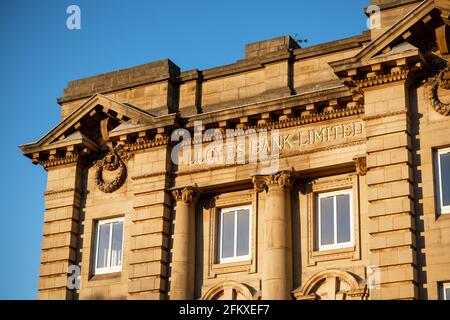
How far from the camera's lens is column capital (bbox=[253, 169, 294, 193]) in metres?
35.5

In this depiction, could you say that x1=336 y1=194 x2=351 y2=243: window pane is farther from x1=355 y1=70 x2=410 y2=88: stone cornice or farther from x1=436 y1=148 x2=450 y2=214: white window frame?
x1=355 y1=70 x2=410 y2=88: stone cornice

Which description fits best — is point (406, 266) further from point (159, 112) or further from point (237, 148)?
point (159, 112)

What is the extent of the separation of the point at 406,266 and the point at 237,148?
823cm

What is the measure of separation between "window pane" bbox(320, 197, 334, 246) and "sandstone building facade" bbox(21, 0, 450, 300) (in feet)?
0.23

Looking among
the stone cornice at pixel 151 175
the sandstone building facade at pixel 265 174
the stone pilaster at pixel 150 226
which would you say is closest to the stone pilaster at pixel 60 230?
the sandstone building facade at pixel 265 174

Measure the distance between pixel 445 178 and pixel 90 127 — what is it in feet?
46.2

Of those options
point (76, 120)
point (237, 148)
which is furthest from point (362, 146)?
point (76, 120)

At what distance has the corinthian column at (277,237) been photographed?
34.4m

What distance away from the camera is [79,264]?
3869cm

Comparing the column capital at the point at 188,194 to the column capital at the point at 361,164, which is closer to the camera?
the column capital at the point at 361,164

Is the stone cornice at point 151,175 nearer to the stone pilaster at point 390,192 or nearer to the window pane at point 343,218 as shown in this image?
the window pane at point 343,218

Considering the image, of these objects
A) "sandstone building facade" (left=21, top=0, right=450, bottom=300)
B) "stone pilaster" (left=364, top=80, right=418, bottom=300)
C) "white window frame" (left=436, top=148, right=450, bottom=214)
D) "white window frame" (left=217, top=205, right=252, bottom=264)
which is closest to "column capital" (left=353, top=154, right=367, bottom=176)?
"sandstone building facade" (left=21, top=0, right=450, bottom=300)

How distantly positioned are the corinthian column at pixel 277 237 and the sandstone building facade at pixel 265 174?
0.15 ft

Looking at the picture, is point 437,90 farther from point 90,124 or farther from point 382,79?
point 90,124
